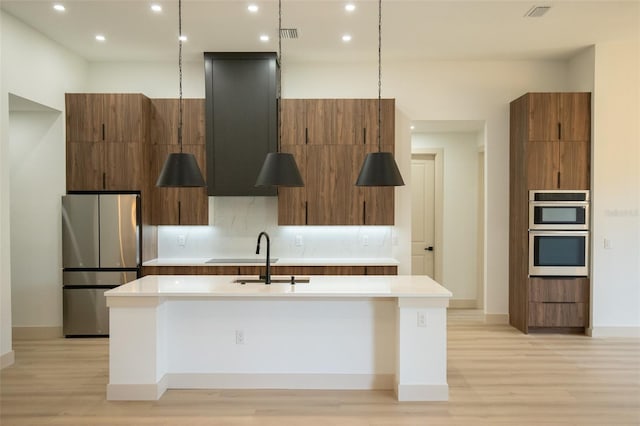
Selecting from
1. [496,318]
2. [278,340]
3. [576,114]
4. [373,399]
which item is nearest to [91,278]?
[278,340]

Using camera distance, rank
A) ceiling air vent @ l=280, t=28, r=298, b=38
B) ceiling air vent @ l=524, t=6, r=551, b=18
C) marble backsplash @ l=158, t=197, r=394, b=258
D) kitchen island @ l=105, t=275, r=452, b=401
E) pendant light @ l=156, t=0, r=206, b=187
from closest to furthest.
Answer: pendant light @ l=156, t=0, r=206, b=187
kitchen island @ l=105, t=275, r=452, b=401
ceiling air vent @ l=524, t=6, r=551, b=18
ceiling air vent @ l=280, t=28, r=298, b=38
marble backsplash @ l=158, t=197, r=394, b=258

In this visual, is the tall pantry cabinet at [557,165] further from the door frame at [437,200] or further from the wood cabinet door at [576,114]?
the door frame at [437,200]

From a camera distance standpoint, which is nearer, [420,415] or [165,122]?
[420,415]

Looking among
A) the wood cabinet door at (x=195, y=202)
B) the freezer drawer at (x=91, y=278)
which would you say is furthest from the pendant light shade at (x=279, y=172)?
the freezer drawer at (x=91, y=278)

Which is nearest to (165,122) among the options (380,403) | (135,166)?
(135,166)

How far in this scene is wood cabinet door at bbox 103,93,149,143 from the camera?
5.48 meters

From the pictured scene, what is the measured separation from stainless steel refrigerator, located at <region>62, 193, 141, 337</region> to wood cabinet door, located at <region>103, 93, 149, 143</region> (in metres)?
0.68

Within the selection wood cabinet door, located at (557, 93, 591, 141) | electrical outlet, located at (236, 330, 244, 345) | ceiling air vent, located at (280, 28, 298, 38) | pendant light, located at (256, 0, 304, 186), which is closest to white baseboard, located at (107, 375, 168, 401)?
electrical outlet, located at (236, 330, 244, 345)

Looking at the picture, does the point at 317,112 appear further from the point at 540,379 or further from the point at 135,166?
the point at 540,379

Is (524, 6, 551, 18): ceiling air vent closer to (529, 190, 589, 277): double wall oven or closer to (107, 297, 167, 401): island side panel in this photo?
(529, 190, 589, 277): double wall oven

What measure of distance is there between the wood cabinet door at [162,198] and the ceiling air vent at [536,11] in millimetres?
4007

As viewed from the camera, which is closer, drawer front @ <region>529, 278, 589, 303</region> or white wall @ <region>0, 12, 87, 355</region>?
white wall @ <region>0, 12, 87, 355</region>

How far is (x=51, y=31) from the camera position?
16.4 ft

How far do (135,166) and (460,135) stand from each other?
4529 mm
